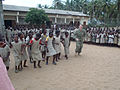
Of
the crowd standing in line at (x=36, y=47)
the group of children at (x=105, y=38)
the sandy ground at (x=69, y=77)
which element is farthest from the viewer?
the group of children at (x=105, y=38)

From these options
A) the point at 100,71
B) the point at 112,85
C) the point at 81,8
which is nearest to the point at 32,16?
the point at 100,71

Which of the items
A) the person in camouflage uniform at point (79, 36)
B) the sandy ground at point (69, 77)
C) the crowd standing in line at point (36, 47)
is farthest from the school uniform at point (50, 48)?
the person in camouflage uniform at point (79, 36)

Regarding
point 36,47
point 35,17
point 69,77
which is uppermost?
point 35,17

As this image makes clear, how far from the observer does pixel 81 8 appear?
44.1m

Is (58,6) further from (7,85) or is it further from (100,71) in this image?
(7,85)

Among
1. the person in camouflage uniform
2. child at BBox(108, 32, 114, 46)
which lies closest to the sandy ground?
the person in camouflage uniform

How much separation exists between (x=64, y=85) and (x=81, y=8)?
42.9m

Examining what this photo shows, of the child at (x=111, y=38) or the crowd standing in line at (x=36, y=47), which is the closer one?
the crowd standing in line at (x=36, y=47)

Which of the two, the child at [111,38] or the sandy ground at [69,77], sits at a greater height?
the child at [111,38]

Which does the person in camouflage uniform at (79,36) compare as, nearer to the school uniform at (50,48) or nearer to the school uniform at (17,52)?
the school uniform at (50,48)

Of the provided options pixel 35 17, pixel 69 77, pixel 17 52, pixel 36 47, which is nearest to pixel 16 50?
pixel 17 52

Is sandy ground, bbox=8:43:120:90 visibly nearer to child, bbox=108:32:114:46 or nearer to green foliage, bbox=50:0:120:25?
child, bbox=108:32:114:46

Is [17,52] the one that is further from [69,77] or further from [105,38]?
[105,38]

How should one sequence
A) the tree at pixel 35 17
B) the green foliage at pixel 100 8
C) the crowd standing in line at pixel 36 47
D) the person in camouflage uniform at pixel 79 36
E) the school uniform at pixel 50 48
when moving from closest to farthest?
the crowd standing in line at pixel 36 47 → the school uniform at pixel 50 48 → the person in camouflage uniform at pixel 79 36 → the tree at pixel 35 17 → the green foliage at pixel 100 8
